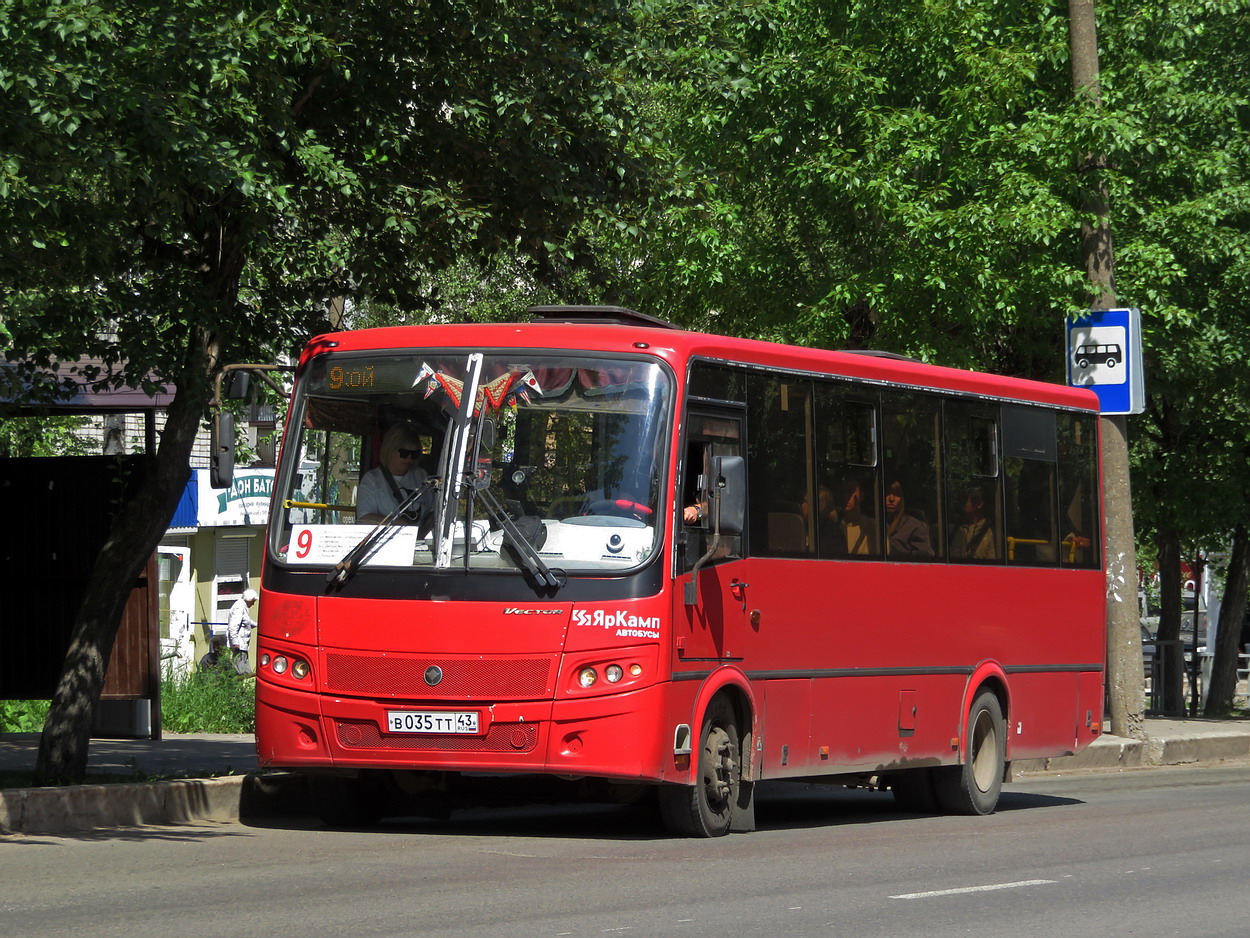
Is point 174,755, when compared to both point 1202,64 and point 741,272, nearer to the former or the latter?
point 741,272

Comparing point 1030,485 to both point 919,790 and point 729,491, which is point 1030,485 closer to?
point 919,790

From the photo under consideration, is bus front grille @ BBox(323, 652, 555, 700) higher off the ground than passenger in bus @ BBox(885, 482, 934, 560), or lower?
lower

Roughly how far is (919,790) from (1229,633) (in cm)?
1826

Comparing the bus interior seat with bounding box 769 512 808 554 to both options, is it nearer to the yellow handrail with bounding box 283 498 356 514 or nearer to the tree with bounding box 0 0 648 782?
the yellow handrail with bounding box 283 498 356 514

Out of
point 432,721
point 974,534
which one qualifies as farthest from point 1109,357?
point 432,721

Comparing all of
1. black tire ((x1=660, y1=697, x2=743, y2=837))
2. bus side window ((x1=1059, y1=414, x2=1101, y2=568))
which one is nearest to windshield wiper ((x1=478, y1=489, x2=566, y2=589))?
black tire ((x1=660, y1=697, x2=743, y2=837))

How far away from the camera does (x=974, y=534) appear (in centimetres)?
1531

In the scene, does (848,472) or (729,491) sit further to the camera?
(848,472)

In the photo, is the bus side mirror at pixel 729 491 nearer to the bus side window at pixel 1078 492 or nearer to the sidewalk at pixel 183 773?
the sidewalk at pixel 183 773

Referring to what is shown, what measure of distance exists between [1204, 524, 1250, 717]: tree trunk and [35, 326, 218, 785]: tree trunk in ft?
71.6

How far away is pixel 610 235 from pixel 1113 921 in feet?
24.9

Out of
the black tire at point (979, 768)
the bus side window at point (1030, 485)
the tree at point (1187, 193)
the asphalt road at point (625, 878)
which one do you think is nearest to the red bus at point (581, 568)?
the asphalt road at point (625, 878)

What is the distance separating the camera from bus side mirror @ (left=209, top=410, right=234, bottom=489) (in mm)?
11891

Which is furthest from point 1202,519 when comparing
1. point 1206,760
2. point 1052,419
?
point 1052,419
